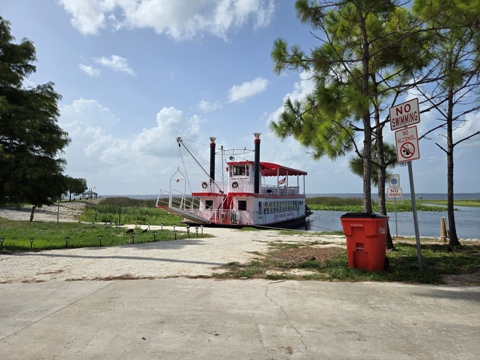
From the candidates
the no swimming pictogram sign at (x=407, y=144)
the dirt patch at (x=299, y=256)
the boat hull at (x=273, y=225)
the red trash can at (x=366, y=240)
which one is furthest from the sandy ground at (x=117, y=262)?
the boat hull at (x=273, y=225)

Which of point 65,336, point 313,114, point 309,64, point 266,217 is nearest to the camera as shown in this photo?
point 65,336

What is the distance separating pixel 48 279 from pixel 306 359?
569 cm

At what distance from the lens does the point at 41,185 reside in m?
11.2

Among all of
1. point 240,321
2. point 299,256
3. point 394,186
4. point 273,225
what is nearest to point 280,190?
point 273,225

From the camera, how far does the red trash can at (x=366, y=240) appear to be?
21.9 feet

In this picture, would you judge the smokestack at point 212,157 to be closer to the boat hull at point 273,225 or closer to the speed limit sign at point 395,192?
the boat hull at point 273,225

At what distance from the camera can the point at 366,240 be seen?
6.77m

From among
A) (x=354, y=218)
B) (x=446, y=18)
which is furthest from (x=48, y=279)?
(x=446, y=18)

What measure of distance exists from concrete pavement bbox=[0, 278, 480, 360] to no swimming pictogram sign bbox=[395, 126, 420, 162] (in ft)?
8.14

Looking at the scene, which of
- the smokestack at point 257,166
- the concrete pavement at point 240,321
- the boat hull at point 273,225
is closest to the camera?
the concrete pavement at point 240,321

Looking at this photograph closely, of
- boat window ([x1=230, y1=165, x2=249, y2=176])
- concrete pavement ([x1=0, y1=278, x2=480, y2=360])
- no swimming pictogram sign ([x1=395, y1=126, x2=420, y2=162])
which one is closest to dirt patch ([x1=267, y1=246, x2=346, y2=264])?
concrete pavement ([x1=0, y1=278, x2=480, y2=360])

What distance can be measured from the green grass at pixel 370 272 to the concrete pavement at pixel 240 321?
1.56ft

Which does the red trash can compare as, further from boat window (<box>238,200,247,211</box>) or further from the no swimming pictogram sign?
boat window (<box>238,200,247,211</box>)

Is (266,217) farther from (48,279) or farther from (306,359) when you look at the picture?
(306,359)
